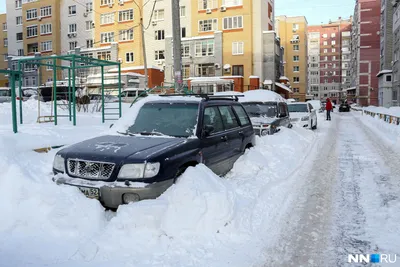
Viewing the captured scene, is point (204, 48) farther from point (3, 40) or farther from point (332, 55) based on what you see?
point (332, 55)

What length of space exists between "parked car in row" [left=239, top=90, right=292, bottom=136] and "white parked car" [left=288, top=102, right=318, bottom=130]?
10.3ft

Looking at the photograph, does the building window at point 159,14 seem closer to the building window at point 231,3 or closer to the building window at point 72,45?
the building window at point 231,3

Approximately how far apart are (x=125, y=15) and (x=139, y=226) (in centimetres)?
4948

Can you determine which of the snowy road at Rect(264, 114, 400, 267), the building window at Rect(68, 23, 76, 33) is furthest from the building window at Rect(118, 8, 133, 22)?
the snowy road at Rect(264, 114, 400, 267)

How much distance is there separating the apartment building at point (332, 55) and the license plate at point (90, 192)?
11540 centimetres

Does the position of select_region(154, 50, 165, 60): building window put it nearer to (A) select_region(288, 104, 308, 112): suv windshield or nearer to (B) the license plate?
(A) select_region(288, 104, 308, 112): suv windshield

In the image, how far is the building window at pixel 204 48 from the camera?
44.3 metres

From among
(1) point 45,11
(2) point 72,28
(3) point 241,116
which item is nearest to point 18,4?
(1) point 45,11

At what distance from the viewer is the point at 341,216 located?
4.98m

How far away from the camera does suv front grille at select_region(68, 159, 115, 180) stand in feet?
15.2

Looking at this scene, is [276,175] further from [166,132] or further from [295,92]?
[295,92]

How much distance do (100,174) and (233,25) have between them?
41.6 m

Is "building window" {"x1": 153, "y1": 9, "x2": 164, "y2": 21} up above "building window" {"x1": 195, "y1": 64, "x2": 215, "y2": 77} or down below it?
above

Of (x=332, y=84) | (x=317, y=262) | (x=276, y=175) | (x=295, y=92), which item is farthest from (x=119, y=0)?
(x=332, y=84)
